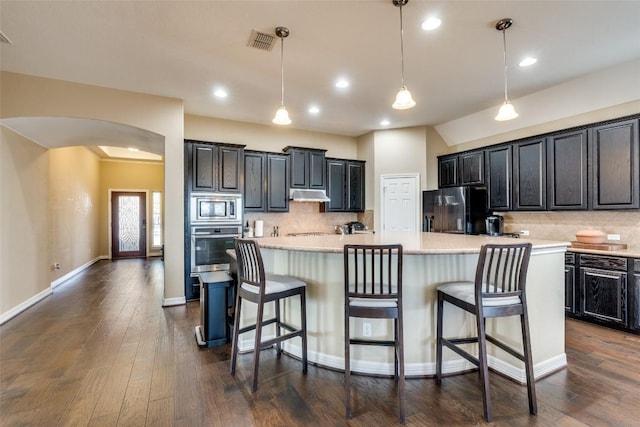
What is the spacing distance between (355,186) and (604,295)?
4.24m

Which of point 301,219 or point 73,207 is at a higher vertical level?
point 73,207

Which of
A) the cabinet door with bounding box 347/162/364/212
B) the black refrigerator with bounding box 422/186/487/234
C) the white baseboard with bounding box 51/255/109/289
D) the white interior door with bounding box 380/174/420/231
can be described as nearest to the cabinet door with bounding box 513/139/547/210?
the black refrigerator with bounding box 422/186/487/234

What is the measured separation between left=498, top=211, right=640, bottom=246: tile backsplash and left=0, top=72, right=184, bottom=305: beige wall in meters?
5.39

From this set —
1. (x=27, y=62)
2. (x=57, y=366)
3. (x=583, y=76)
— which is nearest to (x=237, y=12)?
(x=27, y=62)

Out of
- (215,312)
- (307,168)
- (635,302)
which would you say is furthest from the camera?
(307,168)

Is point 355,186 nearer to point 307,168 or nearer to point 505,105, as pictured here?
point 307,168

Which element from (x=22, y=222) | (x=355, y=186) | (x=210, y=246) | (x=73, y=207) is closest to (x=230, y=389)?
(x=210, y=246)

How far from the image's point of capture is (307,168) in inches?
237

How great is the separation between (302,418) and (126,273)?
634 cm

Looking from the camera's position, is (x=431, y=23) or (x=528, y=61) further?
(x=528, y=61)

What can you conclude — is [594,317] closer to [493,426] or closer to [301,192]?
[493,426]

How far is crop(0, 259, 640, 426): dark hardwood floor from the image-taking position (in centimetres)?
196

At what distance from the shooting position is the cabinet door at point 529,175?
4395mm

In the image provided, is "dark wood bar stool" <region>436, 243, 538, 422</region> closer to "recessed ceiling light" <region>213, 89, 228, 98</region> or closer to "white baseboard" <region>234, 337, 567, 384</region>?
"white baseboard" <region>234, 337, 567, 384</region>
